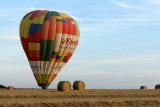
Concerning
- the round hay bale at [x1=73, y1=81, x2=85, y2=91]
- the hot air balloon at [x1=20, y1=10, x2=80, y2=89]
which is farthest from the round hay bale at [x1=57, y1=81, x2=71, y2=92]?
the hot air balloon at [x1=20, y1=10, x2=80, y2=89]

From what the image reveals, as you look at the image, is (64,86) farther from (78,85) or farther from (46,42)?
(46,42)

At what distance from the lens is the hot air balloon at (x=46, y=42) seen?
44875mm

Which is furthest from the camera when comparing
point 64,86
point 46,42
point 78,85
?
point 46,42

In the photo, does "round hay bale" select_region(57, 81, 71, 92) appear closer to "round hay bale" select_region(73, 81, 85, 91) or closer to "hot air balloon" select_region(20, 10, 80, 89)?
"round hay bale" select_region(73, 81, 85, 91)

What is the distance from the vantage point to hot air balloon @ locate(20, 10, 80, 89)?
44.9m

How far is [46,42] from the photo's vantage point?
44.8m

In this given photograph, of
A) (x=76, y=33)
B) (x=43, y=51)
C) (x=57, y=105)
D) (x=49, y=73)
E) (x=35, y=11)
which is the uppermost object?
(x=35, y=11)

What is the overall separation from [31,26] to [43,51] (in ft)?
13.0

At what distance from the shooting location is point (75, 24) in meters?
48.1

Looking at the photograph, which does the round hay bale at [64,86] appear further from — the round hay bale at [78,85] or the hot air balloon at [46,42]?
the hot air balloon at [46,42]

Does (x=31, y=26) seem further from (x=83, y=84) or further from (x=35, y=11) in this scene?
(x=83, y=84)

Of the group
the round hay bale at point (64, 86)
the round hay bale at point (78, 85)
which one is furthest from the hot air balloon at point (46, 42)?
the round hay bale at point (64, 86)

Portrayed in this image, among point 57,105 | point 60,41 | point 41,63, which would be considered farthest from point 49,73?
point 57,105

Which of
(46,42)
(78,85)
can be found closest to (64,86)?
(78,85)
